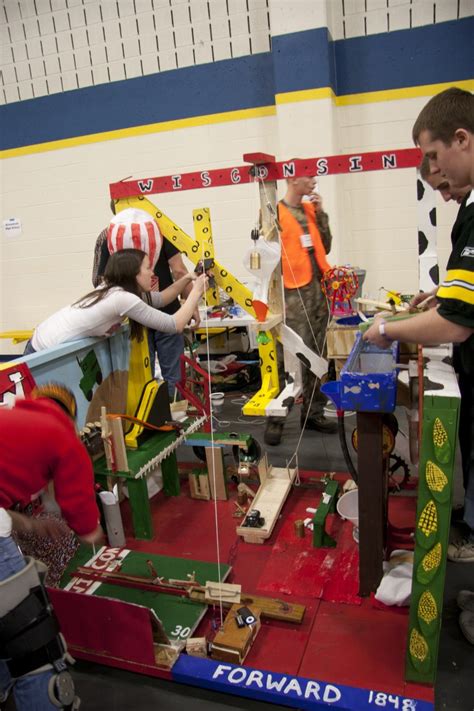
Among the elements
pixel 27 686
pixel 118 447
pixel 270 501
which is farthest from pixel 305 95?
pixel 27 686

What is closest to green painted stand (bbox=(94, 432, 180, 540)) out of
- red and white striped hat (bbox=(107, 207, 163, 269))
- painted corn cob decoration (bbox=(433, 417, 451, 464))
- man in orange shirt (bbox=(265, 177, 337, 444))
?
red and white striped hat (bbox=(107, 207, 163, 269))

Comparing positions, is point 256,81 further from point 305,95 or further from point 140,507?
point 140,507

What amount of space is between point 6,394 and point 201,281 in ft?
3.81

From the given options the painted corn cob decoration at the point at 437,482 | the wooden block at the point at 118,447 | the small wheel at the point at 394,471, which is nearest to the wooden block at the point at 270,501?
the small wheel at the point at 394,471

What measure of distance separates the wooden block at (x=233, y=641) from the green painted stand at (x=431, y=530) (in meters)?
0.56

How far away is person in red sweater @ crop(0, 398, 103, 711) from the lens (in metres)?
1.41

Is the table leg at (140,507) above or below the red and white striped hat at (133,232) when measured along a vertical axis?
below

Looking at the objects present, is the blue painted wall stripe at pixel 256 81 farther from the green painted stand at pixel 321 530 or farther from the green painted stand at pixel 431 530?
the green painted stand at pixel 431 530

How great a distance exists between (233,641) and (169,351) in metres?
2.16

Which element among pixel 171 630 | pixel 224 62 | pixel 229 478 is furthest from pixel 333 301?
pixel 224 62

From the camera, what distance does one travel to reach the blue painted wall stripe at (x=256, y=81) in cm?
509

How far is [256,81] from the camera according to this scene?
561 cm

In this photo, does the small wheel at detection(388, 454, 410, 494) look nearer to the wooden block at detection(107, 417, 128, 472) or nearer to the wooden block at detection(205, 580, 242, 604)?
the wooden block at detection(205, 580, 242, 604)

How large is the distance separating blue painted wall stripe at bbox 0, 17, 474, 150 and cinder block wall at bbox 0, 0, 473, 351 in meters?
0.01
